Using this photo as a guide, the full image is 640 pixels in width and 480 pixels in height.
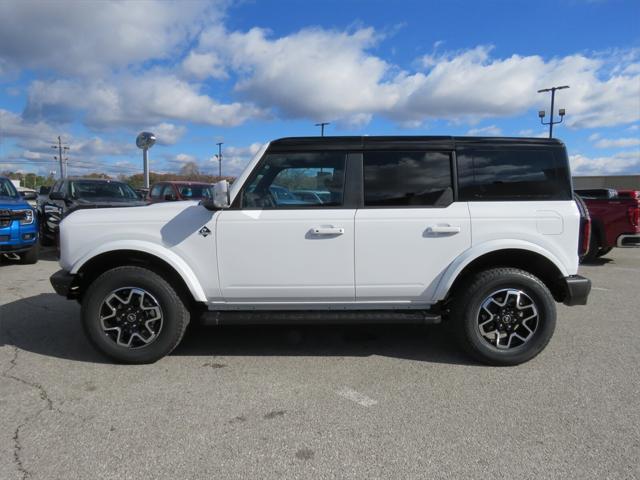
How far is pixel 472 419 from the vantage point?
3.05 m

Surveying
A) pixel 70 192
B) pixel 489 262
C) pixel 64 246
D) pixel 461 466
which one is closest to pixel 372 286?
pixel 489 262

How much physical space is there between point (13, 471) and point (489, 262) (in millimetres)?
3596

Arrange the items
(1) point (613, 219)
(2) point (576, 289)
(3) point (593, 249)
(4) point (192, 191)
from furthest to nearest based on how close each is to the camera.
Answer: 1. (4) point (192, 191)
2. (3) point (593, 249)
3. (1) point (613, 219)
4. (2) point (576, 289)

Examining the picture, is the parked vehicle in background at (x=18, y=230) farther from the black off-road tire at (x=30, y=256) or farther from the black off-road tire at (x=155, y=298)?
the black off-road tire at (x=155, y=298)

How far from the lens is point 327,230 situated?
379cm

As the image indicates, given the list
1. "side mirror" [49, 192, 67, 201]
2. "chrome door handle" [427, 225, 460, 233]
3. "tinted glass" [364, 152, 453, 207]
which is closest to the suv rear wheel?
"chrome door handle" [427, 225, 460, 233]

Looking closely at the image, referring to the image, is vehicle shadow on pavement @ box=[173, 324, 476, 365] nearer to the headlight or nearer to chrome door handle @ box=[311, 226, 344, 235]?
chrome door handle @ box=[311, 226, 344, 235]

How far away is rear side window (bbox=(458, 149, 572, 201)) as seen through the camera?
3924 mm

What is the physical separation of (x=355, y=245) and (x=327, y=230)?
0.26 metres

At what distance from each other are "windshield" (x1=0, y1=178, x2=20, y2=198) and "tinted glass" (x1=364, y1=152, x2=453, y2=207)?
8.66 metres

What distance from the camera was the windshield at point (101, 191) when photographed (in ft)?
35.0

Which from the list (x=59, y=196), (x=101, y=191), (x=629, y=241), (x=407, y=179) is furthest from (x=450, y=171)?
(x=101, y=191)

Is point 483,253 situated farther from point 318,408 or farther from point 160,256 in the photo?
point 160,256

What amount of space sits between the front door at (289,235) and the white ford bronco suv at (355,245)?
0.01 meters
